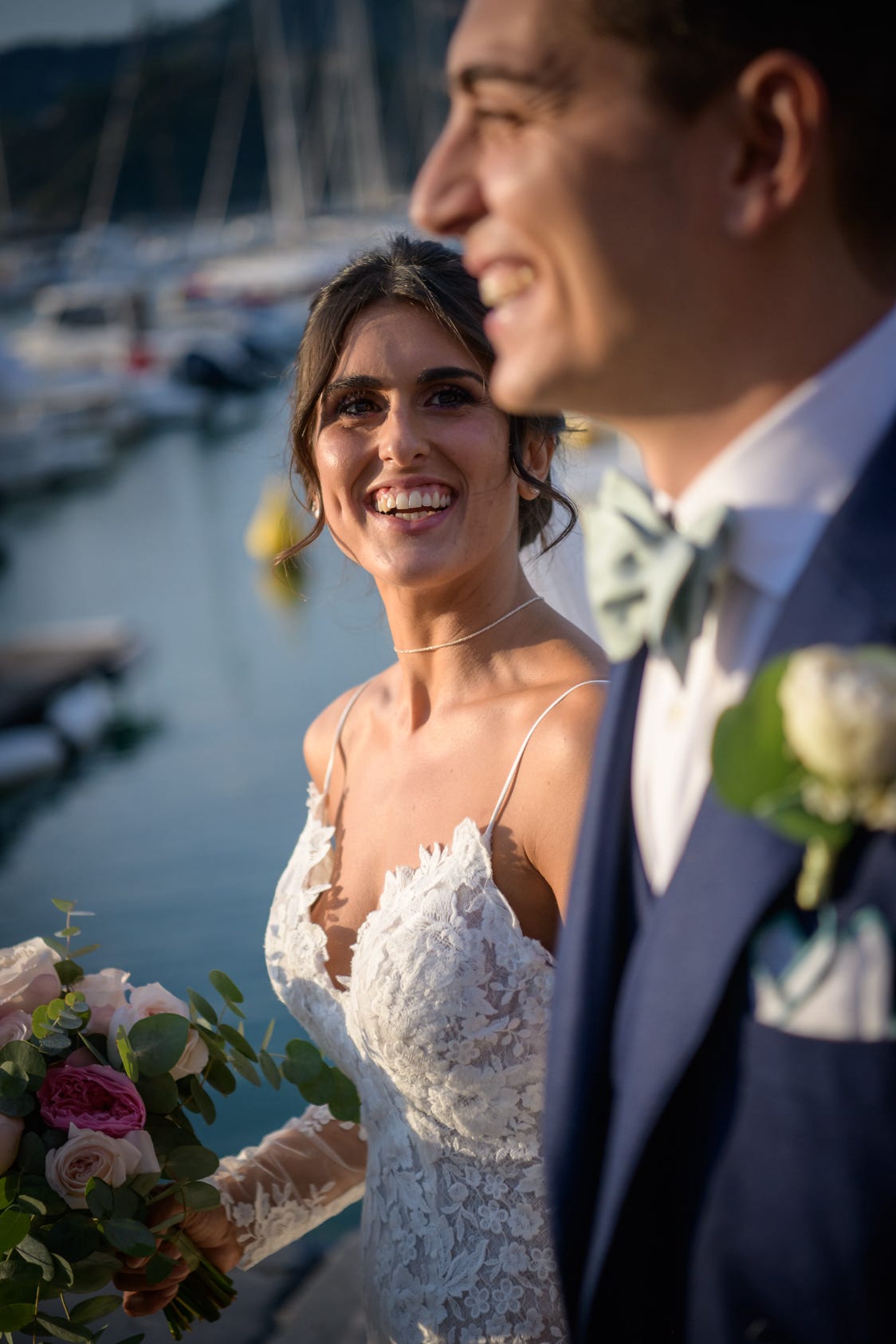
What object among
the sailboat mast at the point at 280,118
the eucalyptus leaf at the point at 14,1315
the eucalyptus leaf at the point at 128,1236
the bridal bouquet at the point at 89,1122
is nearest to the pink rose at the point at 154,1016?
the bridal bouquet at the point at 89,1122

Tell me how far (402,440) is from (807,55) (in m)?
1.27

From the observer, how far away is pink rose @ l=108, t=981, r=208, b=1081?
180 cm

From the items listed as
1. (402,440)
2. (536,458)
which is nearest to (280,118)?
(536,458)

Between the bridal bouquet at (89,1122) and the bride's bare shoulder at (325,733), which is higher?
the bride's bare shoulder at (325,733)

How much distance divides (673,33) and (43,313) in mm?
31607

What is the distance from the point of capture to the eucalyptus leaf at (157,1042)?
1774 mm

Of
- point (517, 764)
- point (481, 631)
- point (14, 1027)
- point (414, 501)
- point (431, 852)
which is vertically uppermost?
point (414, 501)

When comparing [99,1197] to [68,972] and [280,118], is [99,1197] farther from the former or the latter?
[280,118]

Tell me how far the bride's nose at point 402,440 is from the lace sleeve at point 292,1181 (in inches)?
45.1

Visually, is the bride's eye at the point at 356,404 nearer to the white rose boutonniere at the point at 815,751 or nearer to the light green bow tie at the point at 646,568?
the light green bow tie at the point at 646,568

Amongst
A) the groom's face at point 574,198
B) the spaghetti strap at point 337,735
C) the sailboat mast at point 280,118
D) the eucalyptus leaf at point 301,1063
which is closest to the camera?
the groom's face at point 574,198

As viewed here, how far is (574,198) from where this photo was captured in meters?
0.90

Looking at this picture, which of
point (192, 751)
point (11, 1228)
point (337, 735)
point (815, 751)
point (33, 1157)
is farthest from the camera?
point (192, 751)

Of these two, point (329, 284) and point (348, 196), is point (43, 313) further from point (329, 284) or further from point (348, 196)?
point (329, 284)
